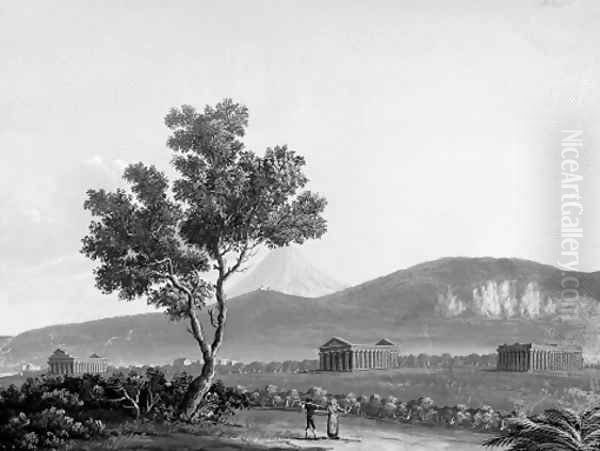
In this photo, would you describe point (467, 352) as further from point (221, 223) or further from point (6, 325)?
point (6, 325)

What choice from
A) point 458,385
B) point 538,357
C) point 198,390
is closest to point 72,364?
point 198,390

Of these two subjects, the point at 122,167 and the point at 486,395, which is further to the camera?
the point at 122,167

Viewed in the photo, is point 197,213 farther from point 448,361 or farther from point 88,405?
point 448,361

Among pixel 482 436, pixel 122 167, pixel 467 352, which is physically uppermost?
pixel 122 167

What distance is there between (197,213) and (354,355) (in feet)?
24.2

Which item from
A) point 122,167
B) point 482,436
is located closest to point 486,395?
point 482,436

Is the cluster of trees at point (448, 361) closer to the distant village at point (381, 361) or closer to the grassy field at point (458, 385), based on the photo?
the distant village at point (381, 361)

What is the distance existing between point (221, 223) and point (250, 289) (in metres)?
6.20

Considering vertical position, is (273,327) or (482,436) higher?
(273,327)

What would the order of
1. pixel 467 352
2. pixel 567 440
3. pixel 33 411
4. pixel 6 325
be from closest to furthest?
pixel 567 440 → pixel 33 411 → pixel 467 352 → pixel 6 325

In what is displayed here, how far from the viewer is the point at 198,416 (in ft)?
79.0

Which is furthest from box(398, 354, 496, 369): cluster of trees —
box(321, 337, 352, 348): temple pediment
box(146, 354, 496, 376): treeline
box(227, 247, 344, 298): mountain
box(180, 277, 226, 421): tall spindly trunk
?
box(180, 277, 226, 421): tall spindly trunk

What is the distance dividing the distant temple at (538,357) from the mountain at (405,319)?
0.34 metres

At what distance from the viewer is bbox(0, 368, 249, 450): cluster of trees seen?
857 inches
